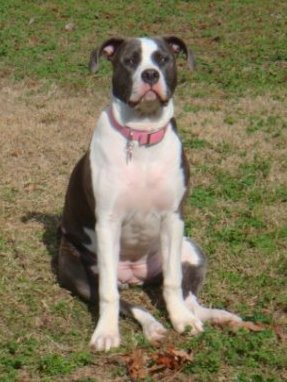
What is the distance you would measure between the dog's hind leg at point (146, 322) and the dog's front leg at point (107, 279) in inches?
6.2

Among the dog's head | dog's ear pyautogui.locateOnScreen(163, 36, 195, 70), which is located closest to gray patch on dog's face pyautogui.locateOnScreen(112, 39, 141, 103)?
the dog's head

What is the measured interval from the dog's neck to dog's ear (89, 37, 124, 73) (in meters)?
0.28

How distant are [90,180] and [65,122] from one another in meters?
4.11

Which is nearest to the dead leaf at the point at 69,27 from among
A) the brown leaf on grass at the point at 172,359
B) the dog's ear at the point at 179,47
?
the dog's ear at the point at 179,47

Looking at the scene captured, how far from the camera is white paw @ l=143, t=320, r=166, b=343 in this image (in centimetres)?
437

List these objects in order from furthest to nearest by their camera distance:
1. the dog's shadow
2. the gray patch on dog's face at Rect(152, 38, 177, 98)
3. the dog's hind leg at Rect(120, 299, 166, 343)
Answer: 1. the dog's shadow
2. the gray patch on dog's face at Rect(152, 38, 177, 98)
3. the dog's hind leg at Rect(120, 299, 166, 343)

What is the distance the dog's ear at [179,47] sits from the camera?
189 inches

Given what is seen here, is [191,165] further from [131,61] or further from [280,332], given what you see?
[280,332]

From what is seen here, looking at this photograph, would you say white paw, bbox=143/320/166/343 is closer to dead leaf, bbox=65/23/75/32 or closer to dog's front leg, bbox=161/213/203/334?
dog's front leg, bbox=161/213/203/334

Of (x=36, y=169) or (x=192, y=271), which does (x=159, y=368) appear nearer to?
(x=192, y=271)

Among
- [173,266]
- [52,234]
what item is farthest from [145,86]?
[52,234]

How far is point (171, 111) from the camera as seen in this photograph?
4.61 m

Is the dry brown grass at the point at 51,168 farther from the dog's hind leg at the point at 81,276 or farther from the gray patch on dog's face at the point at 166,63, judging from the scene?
the gray patch on dog's face at the point at 166,63

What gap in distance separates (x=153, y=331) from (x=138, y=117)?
119 centimetres
